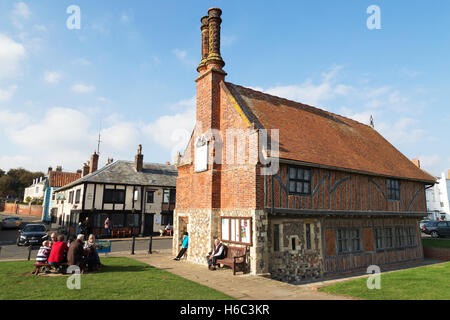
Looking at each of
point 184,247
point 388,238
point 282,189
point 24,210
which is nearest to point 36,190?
point 24,210

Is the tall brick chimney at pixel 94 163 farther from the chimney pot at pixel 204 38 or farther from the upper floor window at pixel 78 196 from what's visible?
the chimney pot at pixel 204 38

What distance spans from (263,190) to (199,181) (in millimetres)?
3681

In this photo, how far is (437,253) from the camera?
1852 cm

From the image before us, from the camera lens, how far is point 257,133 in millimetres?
11312

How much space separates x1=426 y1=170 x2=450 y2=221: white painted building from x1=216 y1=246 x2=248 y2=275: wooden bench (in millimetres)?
49912

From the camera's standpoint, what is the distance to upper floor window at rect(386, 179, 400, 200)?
16.2 metres

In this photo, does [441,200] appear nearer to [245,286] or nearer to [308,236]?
[308,236]

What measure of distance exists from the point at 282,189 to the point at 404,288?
5.07 meters

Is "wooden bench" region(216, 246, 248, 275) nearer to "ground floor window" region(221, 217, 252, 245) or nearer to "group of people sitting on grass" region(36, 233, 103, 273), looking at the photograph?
"ground floor window" region(221, 217, 252, 245)

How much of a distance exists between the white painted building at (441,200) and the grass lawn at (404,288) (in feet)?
154

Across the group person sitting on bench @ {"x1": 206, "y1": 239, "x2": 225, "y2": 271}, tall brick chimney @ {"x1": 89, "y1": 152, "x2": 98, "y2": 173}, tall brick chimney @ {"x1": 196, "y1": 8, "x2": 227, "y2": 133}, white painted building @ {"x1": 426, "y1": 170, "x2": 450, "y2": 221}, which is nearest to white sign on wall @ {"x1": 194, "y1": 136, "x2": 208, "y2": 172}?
tall brick chimney @ {"x1": 196, "y1": 8, "x2": 227, "y2": 133}
